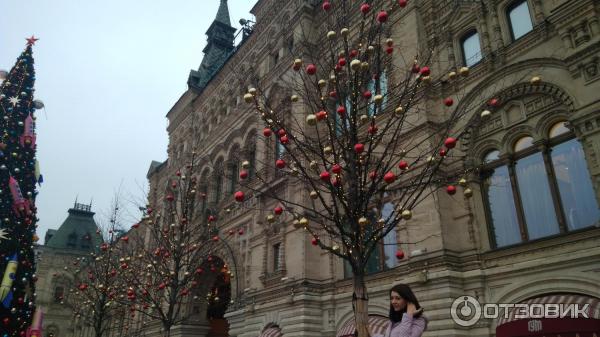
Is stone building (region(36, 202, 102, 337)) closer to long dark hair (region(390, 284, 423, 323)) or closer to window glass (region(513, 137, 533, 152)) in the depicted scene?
window glass (region(513, 137, 533, 152))

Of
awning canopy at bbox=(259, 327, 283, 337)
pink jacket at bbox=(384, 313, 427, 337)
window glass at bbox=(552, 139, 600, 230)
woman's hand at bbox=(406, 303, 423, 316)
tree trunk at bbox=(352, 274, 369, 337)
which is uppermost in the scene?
window glass at bbox=(552, 139, 600, 230)

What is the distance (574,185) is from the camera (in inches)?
439

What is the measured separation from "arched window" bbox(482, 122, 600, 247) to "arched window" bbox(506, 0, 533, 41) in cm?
323

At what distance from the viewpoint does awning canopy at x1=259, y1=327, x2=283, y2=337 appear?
1694cm

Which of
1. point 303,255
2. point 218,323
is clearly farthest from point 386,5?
point 218,323

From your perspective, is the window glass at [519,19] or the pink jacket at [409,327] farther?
the window glass at [519,19]

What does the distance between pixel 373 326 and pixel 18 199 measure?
13.0 meters

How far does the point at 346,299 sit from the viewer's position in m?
15.8

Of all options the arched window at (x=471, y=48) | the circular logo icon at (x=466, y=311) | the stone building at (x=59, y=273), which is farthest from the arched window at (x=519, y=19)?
the stone building at (x=59, y=273)

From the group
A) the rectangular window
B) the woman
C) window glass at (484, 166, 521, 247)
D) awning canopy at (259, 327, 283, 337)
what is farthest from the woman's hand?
the rectangular window

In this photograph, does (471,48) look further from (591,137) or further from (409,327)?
(409,327)

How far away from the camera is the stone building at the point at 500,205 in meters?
10.7

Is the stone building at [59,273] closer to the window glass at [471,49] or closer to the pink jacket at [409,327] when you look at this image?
the window glass at [471,49]

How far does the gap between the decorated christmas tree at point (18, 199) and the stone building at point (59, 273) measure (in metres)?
33.3
